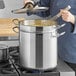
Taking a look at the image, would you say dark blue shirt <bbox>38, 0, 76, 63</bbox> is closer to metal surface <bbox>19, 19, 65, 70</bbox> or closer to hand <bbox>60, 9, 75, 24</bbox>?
hand <bbox>60, 9, 75, 24</bbox>

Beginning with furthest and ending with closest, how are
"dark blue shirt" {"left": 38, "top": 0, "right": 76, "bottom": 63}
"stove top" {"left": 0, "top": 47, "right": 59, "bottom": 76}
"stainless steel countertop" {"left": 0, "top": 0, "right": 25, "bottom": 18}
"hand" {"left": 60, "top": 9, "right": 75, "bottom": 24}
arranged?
"stainless steel countertop" {"left": 0, "top": 0, "right": 25, "bottom": 18}, "dark blue shirt" {"left": 38, "top": 0, "right": 76, "bottom": 63}, "hand" {"left": 60, "top": 9, "right": 75, "bottom": 24}, "stove top" {"left": 0, "top": 47, "right": 59, "bottom": 76}

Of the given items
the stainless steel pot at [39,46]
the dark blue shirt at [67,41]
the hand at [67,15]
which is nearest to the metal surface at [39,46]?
the stainless steel pot at [39,46]

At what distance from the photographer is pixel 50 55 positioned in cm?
94

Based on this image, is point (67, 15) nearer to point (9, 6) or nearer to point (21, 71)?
point (21, 71)

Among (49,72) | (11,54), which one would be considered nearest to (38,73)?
(49,72)

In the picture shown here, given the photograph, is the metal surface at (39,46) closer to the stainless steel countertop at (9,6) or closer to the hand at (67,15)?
the hand at (67,15)

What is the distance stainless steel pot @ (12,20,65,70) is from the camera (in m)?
0.93

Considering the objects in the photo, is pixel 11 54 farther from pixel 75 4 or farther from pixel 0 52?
pixel 75 4

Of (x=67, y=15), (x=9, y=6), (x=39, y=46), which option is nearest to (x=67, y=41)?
(x=67, y=15)

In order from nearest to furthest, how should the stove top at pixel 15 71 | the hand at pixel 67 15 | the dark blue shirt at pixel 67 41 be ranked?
the stove top at pixel 15 71, the hand at pixel 67 15, the dark blue shirt at pixel 67 41

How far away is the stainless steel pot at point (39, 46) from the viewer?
93 centimetres

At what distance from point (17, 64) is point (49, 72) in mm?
149

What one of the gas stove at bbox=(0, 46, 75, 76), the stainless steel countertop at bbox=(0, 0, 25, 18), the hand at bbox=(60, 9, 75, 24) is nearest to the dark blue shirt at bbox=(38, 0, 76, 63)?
the hand at bbox=(60, 9, 75, 24)

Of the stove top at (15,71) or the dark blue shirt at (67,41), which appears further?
the dark blue shirt at (67,41)
